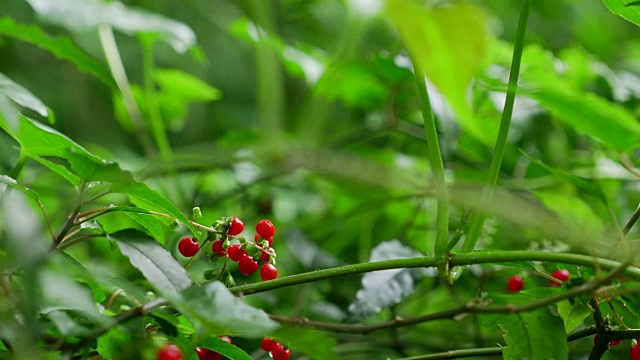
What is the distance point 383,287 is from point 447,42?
0.38 m

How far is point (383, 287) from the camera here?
0.65m

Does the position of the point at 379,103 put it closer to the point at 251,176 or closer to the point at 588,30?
the point at 251,176

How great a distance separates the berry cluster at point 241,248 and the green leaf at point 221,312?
12 cm

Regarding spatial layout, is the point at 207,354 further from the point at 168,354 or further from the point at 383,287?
the point at 383,287

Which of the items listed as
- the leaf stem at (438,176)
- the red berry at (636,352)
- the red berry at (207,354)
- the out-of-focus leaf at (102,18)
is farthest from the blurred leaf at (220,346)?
the out-of-focus leaf at (102,18)

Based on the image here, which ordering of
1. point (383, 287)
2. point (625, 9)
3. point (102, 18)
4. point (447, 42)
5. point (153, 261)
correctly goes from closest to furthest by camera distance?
1. point (447, 42)
2. point (153, 261)
3. point (625, 9)
4. point (383, 287)
5. point (102, 18)

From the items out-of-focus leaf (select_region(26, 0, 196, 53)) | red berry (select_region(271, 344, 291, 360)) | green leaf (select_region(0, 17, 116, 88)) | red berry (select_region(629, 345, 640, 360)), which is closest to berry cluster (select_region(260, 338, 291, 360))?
red berry (select_region(271, 344, 291, 360))

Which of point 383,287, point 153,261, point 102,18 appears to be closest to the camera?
point 153,261

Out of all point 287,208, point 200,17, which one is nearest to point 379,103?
point 287,208

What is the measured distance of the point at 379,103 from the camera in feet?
3.62

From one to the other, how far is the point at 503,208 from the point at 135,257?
8.7 inches

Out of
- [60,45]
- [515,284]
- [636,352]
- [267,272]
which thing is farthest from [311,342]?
[60,45]

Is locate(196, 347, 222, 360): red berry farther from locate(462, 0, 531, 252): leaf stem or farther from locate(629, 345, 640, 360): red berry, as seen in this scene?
locate(629, 345, 640, 360): red berry

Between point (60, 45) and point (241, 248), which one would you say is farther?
point (60, 45)
